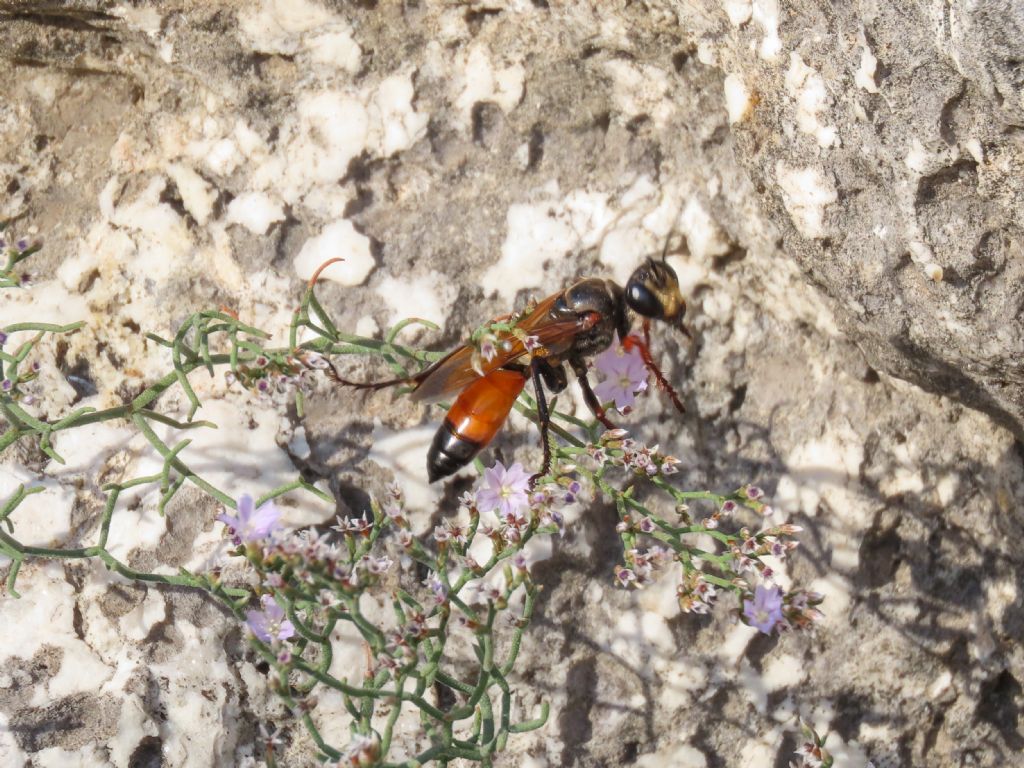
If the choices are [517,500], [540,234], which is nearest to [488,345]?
[517,500]

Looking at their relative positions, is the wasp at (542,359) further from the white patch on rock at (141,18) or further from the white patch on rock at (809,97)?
the white patch on rock at (141,18)

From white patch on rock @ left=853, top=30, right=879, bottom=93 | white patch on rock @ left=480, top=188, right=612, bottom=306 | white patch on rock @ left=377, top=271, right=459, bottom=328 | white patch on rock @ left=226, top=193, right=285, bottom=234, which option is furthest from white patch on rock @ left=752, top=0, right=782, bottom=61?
white patch on rock @ left=226, top=193, right=285, bottom=234

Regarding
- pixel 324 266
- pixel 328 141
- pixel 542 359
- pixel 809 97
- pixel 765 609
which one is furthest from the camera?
pixel 328 141

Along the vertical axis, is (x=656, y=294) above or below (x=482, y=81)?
below

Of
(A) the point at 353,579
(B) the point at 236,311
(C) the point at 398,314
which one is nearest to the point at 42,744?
(A) the point at 353,579

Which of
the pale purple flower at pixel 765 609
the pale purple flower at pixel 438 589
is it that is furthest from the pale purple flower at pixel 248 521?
the pale purple flower at pixel 765 609

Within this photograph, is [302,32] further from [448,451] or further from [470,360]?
[448,451]

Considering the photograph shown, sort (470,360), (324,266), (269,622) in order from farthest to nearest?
(324,266), (470,360), (269,622)

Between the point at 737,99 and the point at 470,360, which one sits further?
the point at 470,360
